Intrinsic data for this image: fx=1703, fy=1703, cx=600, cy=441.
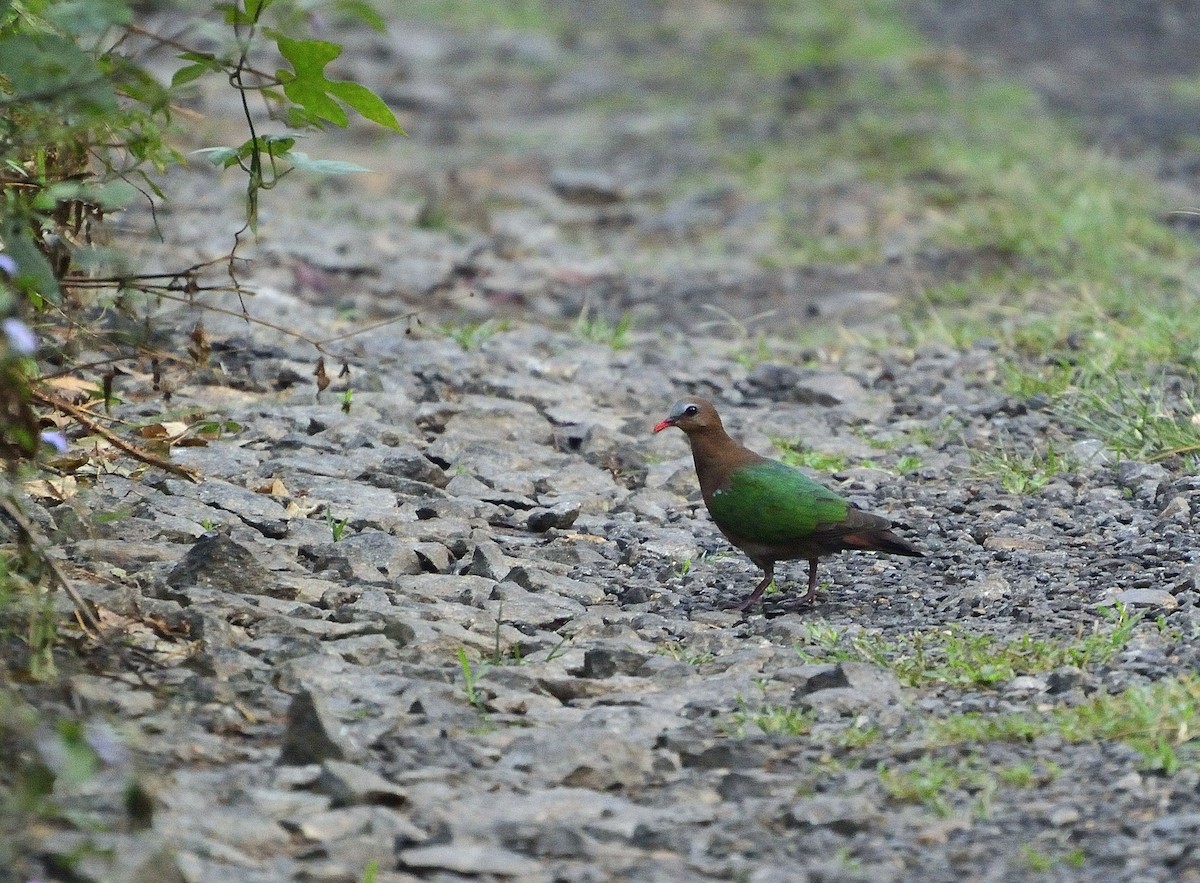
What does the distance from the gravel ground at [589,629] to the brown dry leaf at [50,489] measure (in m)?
0.09

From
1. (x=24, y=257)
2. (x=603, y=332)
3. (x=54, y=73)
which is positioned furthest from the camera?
(x=603, y=332)

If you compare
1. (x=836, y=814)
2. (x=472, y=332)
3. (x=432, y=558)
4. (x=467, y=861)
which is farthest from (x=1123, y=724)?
(x=472, y=332)

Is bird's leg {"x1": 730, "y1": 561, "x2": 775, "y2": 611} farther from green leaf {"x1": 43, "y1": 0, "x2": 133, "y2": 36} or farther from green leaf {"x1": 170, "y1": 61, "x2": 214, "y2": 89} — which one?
green leaf {"x1": 43, "y1": 0, "x2": 133, "y2": 36}

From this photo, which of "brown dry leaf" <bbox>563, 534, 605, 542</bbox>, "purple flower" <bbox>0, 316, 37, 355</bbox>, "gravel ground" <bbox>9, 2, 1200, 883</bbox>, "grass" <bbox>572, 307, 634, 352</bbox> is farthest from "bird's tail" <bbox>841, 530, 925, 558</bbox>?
"grass" <bbox>572, 307, 634, 352</bbox>

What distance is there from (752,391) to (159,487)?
277 cm

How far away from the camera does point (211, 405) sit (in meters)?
5.68

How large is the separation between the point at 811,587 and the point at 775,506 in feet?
0.91

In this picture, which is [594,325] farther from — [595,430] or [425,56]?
[425,56]

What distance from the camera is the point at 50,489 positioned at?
435cm

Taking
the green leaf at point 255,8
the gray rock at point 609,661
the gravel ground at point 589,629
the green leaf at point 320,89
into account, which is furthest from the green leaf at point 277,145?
the gray rock at point 609,661

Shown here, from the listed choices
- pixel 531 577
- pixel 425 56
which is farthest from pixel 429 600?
pixel 425 56

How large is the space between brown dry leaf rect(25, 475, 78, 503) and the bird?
173 cm

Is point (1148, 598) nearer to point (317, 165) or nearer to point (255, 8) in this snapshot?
point (317, 165)

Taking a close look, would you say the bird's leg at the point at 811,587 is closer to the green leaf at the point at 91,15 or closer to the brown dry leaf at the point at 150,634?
the brown dry leaf at the point at 150,634
